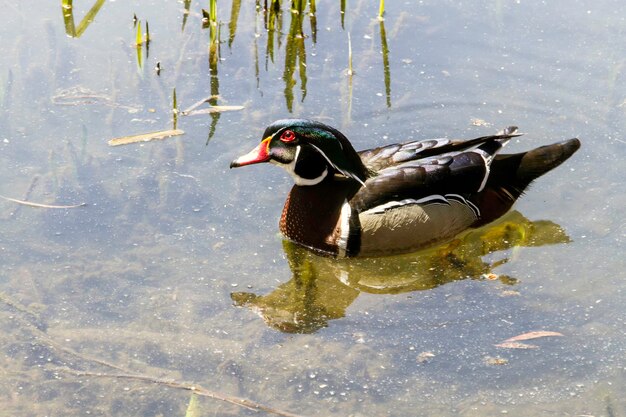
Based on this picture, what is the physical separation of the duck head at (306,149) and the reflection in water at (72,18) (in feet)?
10.2

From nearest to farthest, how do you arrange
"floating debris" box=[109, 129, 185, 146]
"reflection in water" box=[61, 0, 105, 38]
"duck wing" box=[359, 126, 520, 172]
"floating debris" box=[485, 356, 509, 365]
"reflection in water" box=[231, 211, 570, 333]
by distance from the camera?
"floating debris" box=[485, 356, 509, 365], "reflection in water" box=[231, 211, 570, 333], "duck wing" box=[359, 126, 520, 172], "floating debris" box=[109, 129, 185, 146], "reflection in water" box=[61, 0, 105, 38]

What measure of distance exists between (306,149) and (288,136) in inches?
6.3

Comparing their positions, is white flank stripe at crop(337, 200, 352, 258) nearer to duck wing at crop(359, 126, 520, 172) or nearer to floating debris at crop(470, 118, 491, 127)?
duck wing at crop(359, 126, 520, 172)

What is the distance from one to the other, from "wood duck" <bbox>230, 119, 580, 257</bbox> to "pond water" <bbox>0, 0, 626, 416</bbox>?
167 mm

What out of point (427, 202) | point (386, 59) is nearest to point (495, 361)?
point (427, 202)

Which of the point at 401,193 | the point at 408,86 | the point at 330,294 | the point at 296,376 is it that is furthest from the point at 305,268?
the point at 408,86

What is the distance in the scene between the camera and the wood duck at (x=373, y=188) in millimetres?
7430

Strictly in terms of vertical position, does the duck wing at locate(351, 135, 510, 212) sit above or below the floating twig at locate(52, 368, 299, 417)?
above

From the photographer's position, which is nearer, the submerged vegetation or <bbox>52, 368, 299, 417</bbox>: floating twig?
<bbox>52, 368, 299, 417</bbox>: floating twig

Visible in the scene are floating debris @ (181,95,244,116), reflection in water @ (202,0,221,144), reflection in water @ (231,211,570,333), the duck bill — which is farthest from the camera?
reflection in water @ (202,0,221,144)

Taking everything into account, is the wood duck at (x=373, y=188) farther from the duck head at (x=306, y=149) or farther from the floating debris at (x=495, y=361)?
the floating debris at (x=495, y=361)

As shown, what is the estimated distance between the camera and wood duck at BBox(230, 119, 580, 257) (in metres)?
7.43

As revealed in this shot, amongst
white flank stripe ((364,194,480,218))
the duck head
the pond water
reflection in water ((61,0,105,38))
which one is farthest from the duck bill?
reflection in water ((61,0,105,38))

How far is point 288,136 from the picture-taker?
7484 millimetres
